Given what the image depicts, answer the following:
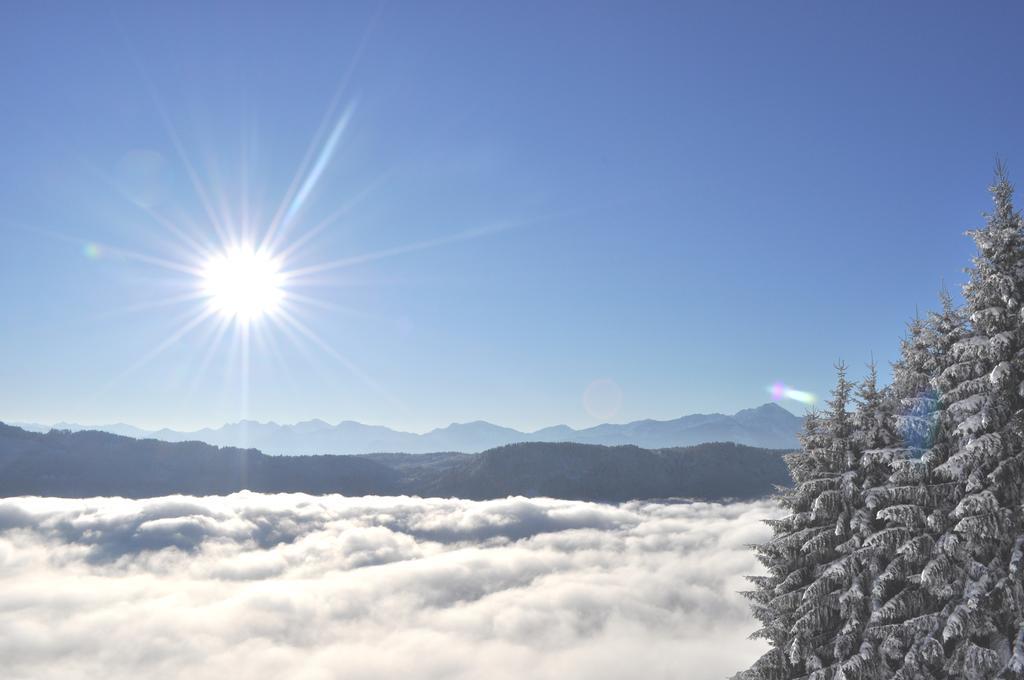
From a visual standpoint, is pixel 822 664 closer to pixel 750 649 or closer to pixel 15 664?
pixel 750 649

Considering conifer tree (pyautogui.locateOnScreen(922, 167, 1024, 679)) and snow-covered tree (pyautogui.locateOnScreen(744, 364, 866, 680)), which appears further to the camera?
snow-covered tree (pyautogui.locateOnScreen(744, 364, 866, 680))

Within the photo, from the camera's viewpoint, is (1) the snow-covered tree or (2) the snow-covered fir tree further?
(1) the snow-covered tree

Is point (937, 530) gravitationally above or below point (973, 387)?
below

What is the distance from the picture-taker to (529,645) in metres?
193

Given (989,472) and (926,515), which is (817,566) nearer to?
(926,515)

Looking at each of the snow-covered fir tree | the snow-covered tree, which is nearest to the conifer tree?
the snow-covered fir tree

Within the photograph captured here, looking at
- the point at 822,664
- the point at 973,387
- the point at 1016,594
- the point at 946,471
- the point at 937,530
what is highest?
the point at 973,387

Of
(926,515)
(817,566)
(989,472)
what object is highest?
(989,472)

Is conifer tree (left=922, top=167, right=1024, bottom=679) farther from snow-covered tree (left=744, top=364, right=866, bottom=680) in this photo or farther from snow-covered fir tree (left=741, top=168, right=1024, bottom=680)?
snow-covered tree (left=744, top=364, right=866, bottom=680)

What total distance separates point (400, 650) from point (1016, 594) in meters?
209

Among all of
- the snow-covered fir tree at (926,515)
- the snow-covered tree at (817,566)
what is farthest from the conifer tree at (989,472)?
the snow-covered tree at (817,566)

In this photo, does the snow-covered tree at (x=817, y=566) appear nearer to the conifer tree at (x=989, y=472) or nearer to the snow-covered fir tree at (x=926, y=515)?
the snow-covered fir tree at (x=926, y=515)

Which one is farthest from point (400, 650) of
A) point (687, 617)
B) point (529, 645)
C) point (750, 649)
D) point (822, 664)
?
point (822, 664)

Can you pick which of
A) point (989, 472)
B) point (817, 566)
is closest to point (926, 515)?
point (989, 472)
